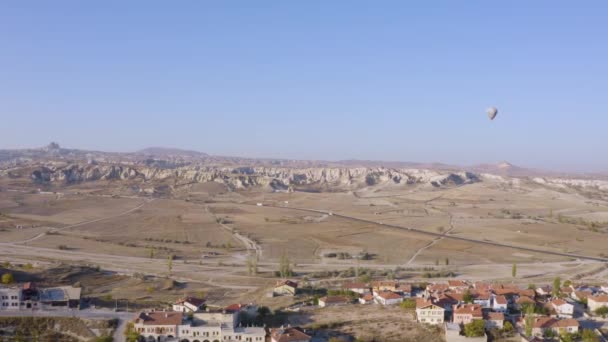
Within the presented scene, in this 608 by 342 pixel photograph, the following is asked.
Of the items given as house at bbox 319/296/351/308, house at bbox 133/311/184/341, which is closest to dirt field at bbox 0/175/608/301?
house at bbox 319/296/351/308

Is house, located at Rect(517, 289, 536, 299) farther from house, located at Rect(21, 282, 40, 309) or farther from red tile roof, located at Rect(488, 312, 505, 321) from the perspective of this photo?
house, located at Rect(21, 282, 40, 309)

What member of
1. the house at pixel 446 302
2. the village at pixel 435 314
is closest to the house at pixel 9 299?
the village at pixel 435 314

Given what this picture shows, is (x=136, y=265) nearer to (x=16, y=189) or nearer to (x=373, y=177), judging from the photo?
(x=16, y=189)

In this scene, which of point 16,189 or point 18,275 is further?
point 16,189

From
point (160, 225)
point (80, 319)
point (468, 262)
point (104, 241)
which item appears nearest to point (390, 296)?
point (80, 319)

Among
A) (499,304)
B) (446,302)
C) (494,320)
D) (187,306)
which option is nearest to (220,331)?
(187,306)

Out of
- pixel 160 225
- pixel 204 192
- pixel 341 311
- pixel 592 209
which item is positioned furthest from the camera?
pixel 204 192
